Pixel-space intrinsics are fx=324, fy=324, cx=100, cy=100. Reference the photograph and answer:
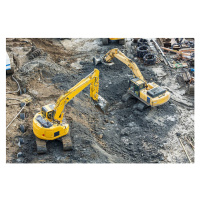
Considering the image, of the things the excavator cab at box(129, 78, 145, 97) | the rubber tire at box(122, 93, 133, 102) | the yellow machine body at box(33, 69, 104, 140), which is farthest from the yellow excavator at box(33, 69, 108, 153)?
the rubber tire at box(122, 93, 133, 102)

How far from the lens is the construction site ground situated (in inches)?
805

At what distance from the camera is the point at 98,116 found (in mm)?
24469

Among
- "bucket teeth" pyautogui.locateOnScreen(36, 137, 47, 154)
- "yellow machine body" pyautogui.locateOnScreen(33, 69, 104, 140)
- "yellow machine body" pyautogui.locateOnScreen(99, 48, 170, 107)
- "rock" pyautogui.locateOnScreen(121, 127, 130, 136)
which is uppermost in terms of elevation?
"yellow machine body" pyautogui.locateOnScreen(33, 69, 104, 140)

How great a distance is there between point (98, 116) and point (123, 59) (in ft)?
18.2

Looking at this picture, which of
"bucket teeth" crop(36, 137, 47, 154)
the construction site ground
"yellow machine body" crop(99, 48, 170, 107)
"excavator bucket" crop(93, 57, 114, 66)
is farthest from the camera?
"excavator bucket" crop(93, 57, 114, 66)

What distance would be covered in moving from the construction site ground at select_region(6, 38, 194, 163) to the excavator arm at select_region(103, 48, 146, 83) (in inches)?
42.0

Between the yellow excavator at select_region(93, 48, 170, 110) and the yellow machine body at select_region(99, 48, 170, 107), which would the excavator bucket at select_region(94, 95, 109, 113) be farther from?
the yellow machine body at select_region(99, 48, 170, 107)

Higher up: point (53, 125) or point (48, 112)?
point (48, 112)

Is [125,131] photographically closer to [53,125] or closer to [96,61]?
[53,125]

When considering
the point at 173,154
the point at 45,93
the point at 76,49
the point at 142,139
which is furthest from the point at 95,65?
the point at 173,154

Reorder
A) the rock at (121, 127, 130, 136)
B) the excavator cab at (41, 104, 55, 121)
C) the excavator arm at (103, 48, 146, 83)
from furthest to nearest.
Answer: the excavator arm at (103, 48, 146, 83)
the rock at (121, 127, 130, 136)
the excavator cab at (41, 104, 55, 121)

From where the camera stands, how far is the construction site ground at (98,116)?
2044 cm

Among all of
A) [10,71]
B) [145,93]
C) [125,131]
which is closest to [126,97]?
[145,93]

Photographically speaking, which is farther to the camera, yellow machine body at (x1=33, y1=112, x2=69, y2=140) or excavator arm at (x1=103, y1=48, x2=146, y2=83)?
excavator arm at (x1=103, y1=48, x2=146, y2=83)
